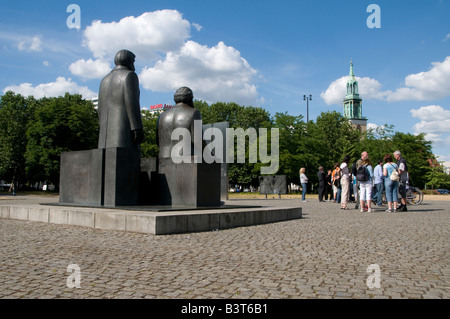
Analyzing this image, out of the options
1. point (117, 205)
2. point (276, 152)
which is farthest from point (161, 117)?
point (276, 152)

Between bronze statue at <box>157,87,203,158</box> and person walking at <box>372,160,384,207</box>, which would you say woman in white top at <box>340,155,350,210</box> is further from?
bronze statue at <box>157,87,203,158</box>

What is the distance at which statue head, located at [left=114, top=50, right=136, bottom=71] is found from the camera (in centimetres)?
1080

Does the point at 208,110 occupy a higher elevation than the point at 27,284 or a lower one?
higher

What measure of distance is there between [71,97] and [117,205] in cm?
4501

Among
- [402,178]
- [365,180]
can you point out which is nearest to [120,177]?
[365,180]

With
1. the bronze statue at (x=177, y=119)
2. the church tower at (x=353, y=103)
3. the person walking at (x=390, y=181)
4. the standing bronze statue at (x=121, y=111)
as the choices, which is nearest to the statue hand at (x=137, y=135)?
the standing bronze statue at (x=121, y=111)

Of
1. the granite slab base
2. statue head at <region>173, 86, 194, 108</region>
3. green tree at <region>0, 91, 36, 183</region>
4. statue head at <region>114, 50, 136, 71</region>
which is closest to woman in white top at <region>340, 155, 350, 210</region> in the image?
the granite slab base

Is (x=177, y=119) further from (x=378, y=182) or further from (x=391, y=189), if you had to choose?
(x=378, y=182)

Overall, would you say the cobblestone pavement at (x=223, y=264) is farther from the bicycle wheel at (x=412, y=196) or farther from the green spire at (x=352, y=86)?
the green spire at (x=352, y=86)

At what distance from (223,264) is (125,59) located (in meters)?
7.72

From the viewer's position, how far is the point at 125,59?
10.8 m

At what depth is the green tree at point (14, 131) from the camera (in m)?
48.0
